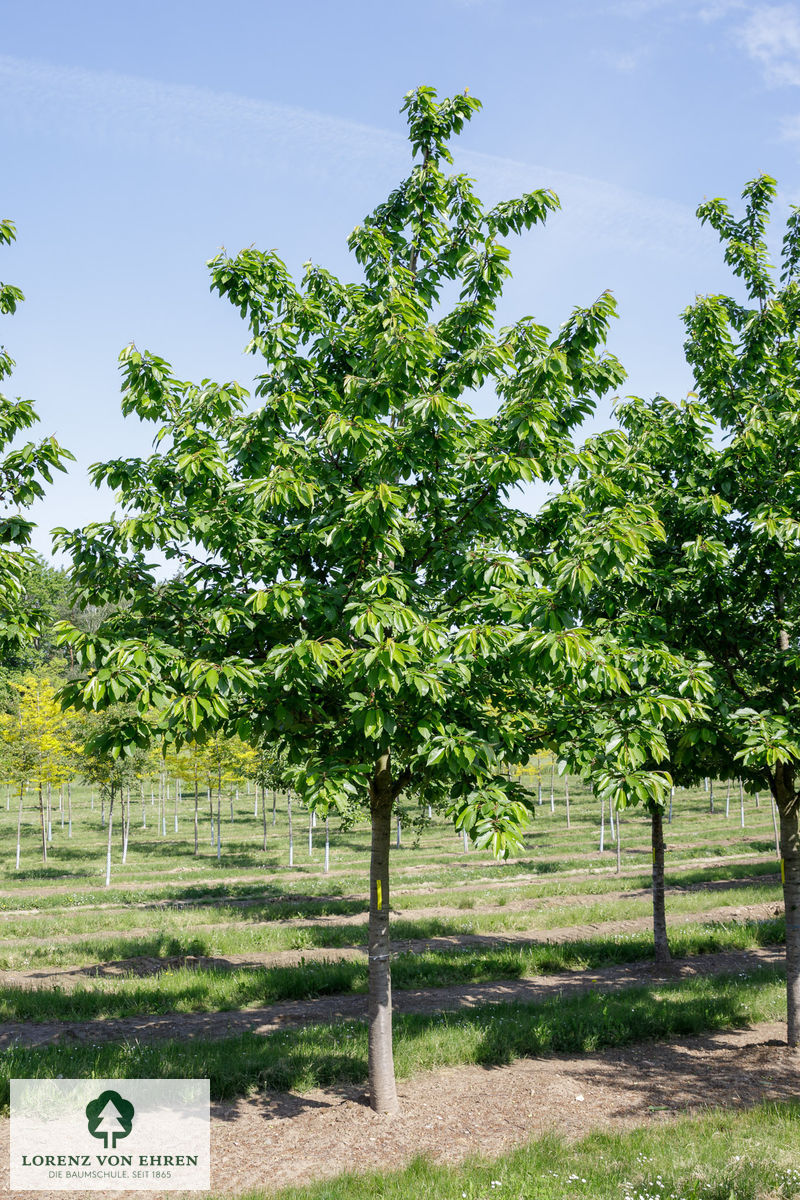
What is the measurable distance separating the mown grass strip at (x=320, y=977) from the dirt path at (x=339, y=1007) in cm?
26

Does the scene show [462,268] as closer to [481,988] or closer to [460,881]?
[481,988]

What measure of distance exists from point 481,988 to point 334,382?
34.4ft

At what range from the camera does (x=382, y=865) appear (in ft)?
25.6

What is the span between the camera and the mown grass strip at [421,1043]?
27.8 ft

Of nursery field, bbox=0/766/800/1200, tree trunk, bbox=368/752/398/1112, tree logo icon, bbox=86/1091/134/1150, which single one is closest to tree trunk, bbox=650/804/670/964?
nursery field, bbox=0/766/800/1200

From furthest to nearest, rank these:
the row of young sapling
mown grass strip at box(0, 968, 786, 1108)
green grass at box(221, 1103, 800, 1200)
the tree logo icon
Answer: the row of young sapling → mown grass strip at box(0, 968, 786, 1108) → the tree logo icon → green grass at box(221, 1103, 800, 1200)

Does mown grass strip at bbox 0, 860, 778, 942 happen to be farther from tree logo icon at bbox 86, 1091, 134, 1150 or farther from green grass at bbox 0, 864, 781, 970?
tree logo icon at bbox 86, 1091, 134, 1150

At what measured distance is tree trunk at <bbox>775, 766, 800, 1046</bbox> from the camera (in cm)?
900

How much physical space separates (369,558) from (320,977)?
958cm

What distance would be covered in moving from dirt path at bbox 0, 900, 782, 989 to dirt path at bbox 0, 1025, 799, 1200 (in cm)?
684

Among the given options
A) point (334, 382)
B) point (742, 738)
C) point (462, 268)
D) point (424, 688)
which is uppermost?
point (462, 268)

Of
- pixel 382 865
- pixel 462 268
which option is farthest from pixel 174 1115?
pixel 462 268

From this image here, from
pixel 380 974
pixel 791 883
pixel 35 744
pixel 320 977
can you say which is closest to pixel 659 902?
pixel 791 883

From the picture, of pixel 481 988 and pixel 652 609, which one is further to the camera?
pixel 481 988
